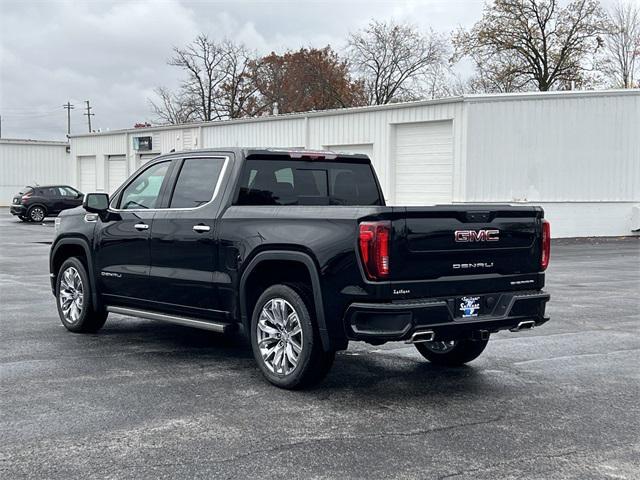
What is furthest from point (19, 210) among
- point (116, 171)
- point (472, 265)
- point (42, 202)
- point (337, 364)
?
point (472, 265)

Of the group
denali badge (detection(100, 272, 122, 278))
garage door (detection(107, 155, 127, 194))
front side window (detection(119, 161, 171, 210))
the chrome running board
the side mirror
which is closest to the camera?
the chrome running board

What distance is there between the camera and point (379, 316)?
5.81 m

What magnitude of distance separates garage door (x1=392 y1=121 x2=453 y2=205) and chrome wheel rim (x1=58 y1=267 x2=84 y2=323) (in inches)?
673

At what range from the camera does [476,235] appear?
6.27 metres

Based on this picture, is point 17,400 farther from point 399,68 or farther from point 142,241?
point 399,68

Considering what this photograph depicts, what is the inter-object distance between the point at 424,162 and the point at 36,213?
61.5ft

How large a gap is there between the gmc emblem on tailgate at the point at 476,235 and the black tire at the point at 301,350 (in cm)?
122

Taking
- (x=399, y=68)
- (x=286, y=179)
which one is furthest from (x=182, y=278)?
(x=399, y=68)

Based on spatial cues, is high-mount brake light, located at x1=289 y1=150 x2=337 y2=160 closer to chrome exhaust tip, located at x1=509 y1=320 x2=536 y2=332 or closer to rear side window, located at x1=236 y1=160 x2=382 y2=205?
rear side window, located at x1=236 y1=160 x2=382 y2=205

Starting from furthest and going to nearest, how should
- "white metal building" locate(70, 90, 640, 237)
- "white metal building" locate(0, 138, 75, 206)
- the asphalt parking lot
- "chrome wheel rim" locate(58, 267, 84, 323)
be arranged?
"white metal building" locate(0, 138, 75, 206) → "white metal building" locate(70, 90, 640, 237) → "chrome wheel rim" locate(58, 267, 84, 323) → the asphalt parking lot

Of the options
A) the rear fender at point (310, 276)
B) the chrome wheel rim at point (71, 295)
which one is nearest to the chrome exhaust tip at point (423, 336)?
the rear fender at point (310, 276)

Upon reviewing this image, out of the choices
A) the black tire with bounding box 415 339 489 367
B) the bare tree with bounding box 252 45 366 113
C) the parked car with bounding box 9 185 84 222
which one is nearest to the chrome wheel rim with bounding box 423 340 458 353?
the black tire with bounding box 415 339 489 367

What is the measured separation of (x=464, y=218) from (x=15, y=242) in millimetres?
20536

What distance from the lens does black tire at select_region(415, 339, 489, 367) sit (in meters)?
7.32
